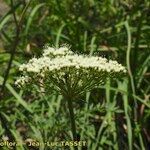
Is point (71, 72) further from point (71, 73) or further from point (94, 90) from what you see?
point (94, 90)

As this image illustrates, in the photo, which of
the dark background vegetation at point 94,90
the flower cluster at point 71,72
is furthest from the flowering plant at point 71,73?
the dark background vegetation at point 94,90

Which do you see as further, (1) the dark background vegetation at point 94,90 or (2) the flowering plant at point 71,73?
(1) the dark background vegetation at point 94,90

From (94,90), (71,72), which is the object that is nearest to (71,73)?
(71,72)

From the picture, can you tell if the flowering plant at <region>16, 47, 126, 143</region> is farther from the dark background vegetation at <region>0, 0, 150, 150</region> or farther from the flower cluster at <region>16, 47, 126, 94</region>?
the dark background vegetation at <region>0, 0, 150, 150</region>

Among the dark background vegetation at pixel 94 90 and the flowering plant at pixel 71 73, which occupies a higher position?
the dark background vegetation at pixel 94 90

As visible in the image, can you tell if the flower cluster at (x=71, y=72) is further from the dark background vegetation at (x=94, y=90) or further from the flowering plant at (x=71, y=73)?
the dark background vegetation at (x=94, y=90)

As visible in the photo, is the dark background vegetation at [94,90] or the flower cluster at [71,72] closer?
the flower cluster at [71,72]

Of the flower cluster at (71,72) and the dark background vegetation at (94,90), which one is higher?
the dark background vegetation at (94,90)
